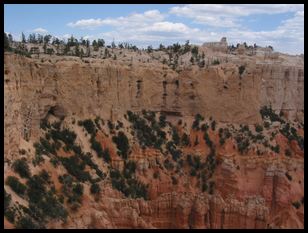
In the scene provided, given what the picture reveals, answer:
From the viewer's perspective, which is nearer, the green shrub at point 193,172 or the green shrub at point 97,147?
the green shrub at point 97,147

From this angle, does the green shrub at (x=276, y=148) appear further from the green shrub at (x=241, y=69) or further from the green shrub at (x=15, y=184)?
the green shrub at (x=15, y=184)

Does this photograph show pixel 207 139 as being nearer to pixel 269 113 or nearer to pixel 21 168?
pixel 269 113

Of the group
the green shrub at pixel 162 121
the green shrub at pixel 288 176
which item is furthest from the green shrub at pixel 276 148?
the green shrub at pixel 162 121

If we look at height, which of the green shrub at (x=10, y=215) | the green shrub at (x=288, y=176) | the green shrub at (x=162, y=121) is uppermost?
the green shrub at (x=162, y=121)

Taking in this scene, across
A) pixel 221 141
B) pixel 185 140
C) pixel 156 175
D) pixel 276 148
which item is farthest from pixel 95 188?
pixel 276 148

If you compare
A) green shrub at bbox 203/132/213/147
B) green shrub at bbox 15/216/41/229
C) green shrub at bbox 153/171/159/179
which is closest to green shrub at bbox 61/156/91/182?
green shrub at bbox 153/171/159/179

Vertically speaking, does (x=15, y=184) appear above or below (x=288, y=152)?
above

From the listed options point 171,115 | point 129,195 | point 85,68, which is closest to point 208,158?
point 171,115
